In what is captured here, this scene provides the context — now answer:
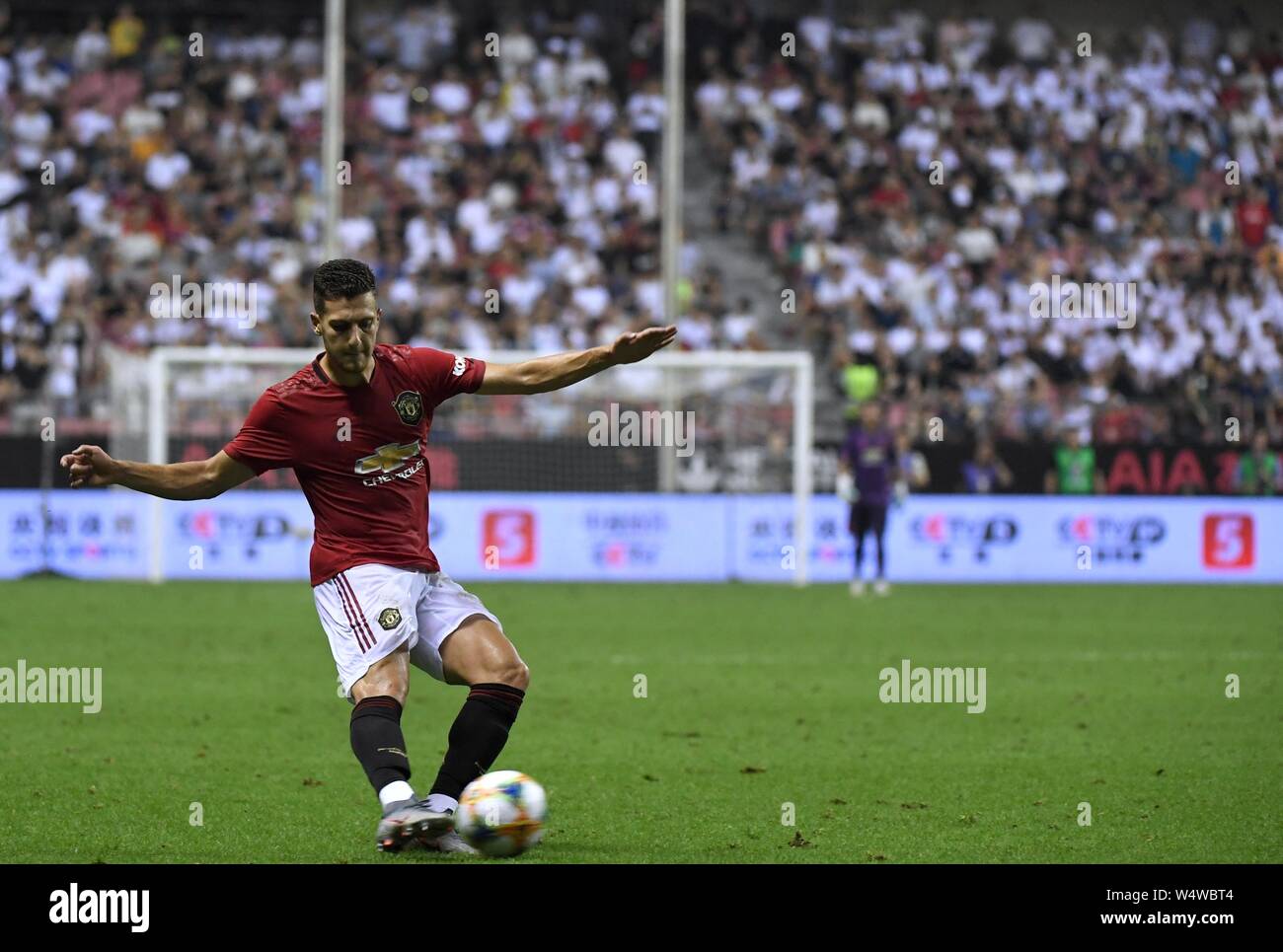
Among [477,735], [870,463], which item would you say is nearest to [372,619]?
[477,735]

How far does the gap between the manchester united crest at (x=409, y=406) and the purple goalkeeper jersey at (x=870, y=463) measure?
14.6 metres

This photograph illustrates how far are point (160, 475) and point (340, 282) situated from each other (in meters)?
0.97

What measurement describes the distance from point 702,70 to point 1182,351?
349 inches

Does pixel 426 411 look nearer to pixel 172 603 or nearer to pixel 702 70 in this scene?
pixel 172 603

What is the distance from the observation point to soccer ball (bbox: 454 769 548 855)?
650 cm

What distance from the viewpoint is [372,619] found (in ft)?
22.2

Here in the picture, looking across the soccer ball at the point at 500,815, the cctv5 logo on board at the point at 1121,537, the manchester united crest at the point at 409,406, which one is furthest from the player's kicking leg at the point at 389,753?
the cctv5 logo on board at the point at 1121,537

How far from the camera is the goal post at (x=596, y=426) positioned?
22344 millimetres

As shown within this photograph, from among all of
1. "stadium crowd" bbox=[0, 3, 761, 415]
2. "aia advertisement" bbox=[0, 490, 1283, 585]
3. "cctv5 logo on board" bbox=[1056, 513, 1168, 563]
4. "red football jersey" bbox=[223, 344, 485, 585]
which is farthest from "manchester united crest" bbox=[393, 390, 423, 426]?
"cctv5 logo on board" bbox=[1056, 513, 1168, 563]

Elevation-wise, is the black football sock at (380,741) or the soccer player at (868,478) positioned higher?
the soccer player at (868,478)

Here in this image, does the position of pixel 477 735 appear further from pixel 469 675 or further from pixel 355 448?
pixel 355 448

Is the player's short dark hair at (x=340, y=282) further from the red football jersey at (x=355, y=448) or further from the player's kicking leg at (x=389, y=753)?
the player's kicking leg at (x=389, y=753)

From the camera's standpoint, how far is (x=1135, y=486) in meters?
23.8
